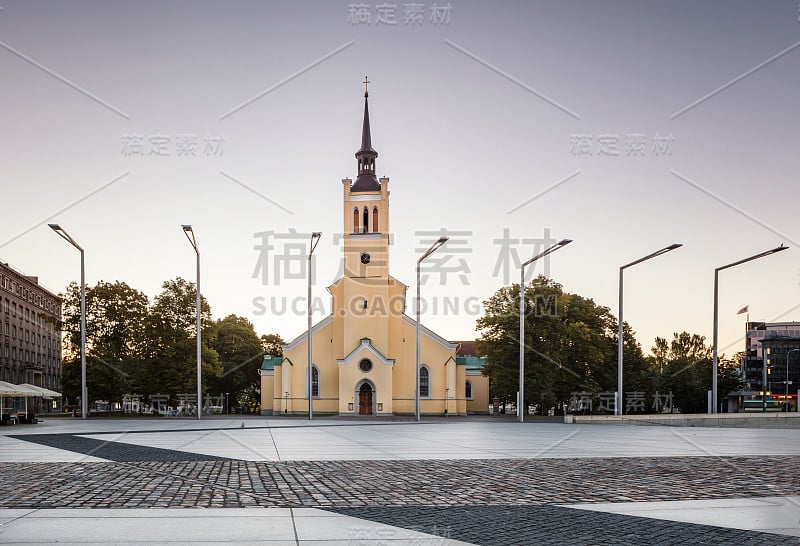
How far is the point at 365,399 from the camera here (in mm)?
60656

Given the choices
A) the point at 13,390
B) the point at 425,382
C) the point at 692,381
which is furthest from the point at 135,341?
the point at 692,381

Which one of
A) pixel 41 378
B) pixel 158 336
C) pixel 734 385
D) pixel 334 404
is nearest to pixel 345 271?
pixel 334 404

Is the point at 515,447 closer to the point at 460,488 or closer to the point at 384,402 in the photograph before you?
the point at 460,488

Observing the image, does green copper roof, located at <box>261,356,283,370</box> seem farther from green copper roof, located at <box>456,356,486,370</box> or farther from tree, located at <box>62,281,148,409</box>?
green copper roof, located at <box>456,356,486,370</box>

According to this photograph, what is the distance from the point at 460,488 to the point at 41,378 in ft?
308

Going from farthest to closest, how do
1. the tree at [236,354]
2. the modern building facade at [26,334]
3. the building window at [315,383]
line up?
the tree at [236,354] < the modern building facade at [26,334] < the building window at [315,383]

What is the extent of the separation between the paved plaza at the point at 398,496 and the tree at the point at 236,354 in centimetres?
6261

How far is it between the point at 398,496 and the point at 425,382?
5292cm

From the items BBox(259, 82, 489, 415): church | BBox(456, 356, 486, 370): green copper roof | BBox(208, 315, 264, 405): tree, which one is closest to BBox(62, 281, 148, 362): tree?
BBox(259, 82, 489, 415): church

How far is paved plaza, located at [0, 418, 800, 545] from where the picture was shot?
7.77 meters

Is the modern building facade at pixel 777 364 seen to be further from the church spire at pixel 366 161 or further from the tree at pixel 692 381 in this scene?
the church spire at pixel 366 161

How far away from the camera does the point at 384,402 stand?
59.9 metres

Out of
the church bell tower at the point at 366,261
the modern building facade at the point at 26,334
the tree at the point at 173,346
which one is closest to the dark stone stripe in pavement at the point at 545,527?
the tree at the point at 173,346

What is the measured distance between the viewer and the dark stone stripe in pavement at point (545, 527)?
24.7ft
